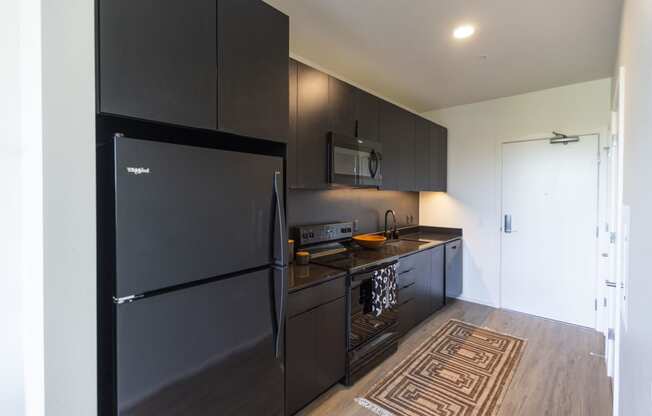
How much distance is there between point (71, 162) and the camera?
3.59 feet

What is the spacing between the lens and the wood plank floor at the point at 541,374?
2090mm

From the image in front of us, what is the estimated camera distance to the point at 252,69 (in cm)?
159

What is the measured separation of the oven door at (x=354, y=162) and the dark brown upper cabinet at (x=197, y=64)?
82cm

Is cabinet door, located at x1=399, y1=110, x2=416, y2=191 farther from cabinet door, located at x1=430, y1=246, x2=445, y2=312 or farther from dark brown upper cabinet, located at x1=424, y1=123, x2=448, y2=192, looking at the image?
cabinet door, located at x1=430, y1=246, x2=445, y2=312

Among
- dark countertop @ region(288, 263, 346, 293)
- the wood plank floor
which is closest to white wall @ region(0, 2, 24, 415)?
dark countertop @ region(288, 263, 346, 293)

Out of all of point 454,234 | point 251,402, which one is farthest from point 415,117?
point 251,402

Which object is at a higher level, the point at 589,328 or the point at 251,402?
the point at 251,402

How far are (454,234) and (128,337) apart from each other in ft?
13.4

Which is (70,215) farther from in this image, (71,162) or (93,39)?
(93,39)

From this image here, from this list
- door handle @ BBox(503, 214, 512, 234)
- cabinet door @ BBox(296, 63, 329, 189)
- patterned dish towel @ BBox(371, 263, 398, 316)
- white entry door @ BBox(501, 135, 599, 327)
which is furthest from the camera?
door handle @ BBox(503, 214, 512, 234)

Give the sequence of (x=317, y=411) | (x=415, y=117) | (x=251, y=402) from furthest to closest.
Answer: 1. (x=415, y=117)
2. (x=317, y=411)
3. (x=251, y=402)

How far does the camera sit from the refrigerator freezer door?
3.75 feet

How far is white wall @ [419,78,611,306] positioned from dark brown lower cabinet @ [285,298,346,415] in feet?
8.90

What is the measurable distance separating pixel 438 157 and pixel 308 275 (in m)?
2.90
